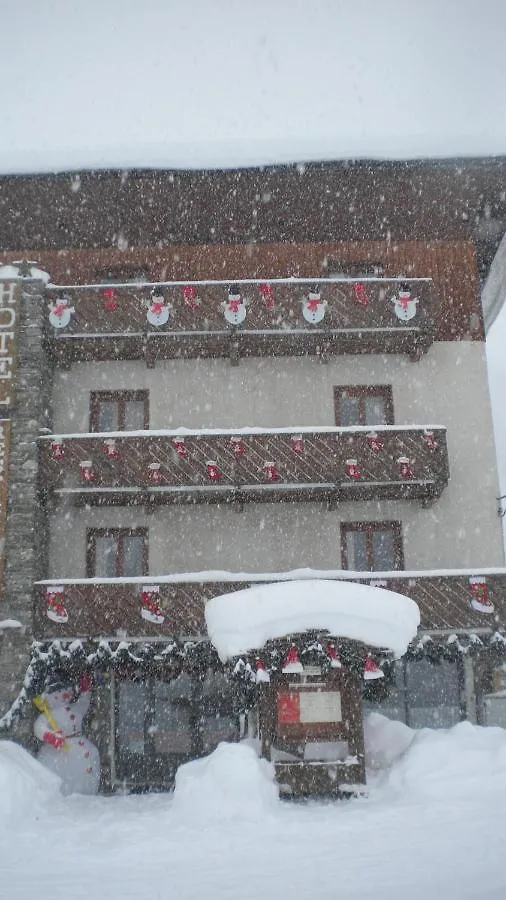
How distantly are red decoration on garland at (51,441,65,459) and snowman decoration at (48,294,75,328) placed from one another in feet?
8.90

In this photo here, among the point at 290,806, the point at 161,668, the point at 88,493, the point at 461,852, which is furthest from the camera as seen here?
the point at 88,493

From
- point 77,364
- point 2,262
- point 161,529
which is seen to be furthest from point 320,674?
point 2,262

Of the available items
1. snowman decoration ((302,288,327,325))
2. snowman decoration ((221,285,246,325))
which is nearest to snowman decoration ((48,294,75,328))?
snowman decoration ((221,285,246,325))

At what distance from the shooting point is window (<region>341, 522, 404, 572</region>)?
1777cm

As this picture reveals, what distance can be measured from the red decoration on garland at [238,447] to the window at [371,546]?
297cm

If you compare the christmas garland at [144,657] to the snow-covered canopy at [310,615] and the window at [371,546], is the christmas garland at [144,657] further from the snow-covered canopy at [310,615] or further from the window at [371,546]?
the snow-covered canopy at [310,615]

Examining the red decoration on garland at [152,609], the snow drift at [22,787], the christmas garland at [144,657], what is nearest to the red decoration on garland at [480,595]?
the christmas garland at [144,657]

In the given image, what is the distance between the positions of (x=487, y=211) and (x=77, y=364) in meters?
10.3

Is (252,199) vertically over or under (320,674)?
over

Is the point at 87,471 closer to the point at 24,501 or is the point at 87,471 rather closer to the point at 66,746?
the point at 24,501

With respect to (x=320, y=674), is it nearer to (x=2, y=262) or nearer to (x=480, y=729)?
(x=480, y=729)

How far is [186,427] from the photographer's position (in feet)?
60.4

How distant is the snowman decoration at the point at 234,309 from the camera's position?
1759cm

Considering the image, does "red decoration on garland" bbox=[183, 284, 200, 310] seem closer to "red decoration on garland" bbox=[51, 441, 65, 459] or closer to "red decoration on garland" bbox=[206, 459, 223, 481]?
"red decoration on garland" bbox=[206, 459, 223, 481]
